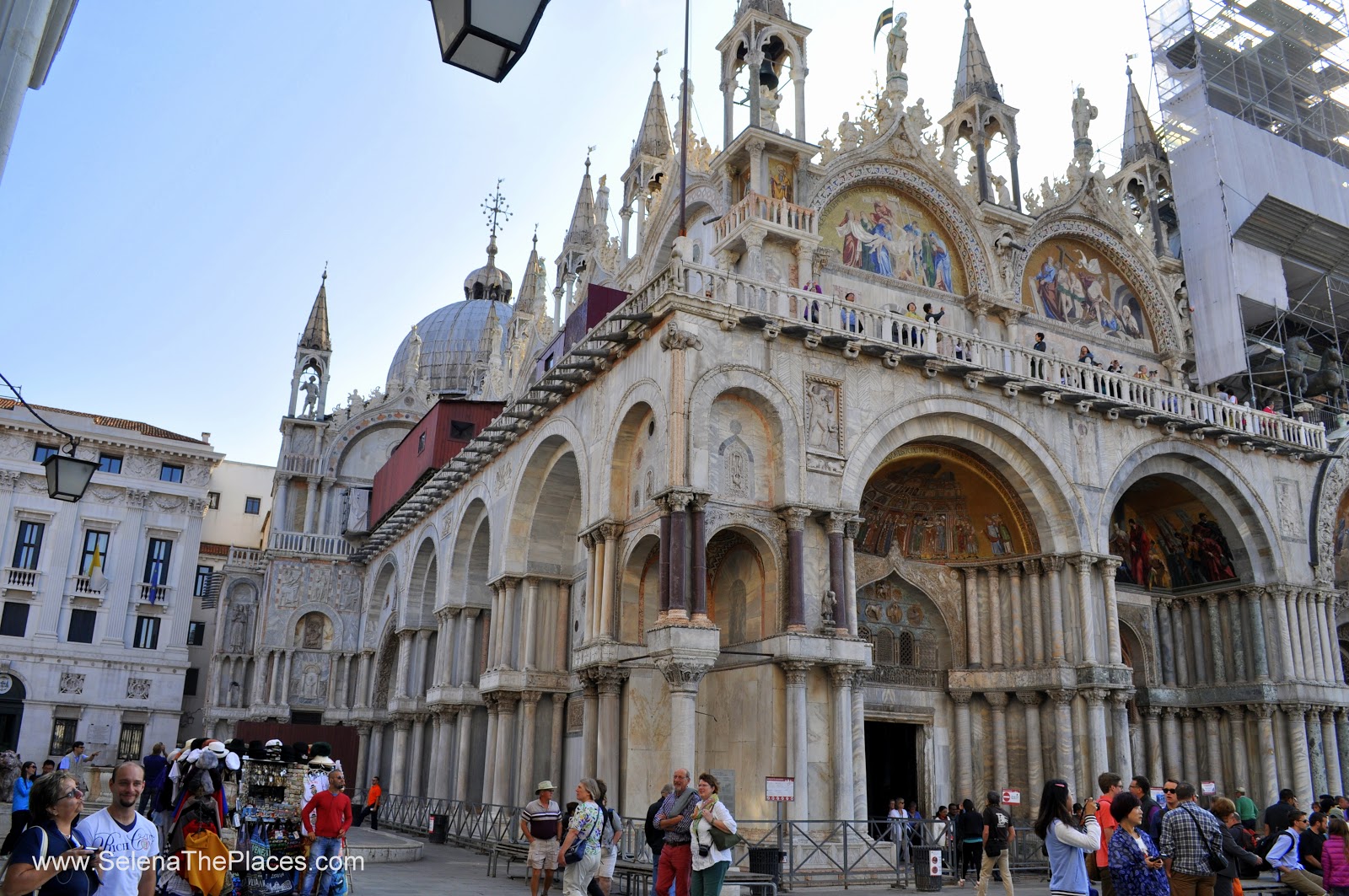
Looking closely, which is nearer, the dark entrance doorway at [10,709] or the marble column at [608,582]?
the marble column at [608,582]

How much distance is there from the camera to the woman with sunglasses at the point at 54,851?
531cm

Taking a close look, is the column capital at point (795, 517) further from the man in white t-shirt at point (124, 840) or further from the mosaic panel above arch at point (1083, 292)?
the man in white t-shirt at point (124, 840)

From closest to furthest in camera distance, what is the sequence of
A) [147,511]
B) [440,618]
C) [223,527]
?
1. [440,618]
2. [147,511]
3. [223,527]

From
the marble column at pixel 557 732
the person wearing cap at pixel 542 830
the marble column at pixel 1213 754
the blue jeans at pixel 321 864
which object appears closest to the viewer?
the blue jeans at pixel 321 864

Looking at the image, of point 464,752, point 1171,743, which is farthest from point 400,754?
point 1171,743

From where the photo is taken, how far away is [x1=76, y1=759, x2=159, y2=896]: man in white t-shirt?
577 cm

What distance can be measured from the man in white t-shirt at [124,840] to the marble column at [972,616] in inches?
743

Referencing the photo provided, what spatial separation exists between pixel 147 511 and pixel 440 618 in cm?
2025

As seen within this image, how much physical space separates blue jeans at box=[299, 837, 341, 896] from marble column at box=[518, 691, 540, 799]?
41.5 ft

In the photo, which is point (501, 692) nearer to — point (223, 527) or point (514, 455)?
point (514, 455)

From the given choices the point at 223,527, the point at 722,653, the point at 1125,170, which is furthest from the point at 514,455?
the point at 223,527

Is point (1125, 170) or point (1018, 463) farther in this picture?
point (1125, 170)

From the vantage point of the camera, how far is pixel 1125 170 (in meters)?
31.6

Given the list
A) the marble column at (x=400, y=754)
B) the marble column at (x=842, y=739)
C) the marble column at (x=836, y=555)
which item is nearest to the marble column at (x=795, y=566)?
the marble column at (x=836, y=555)
